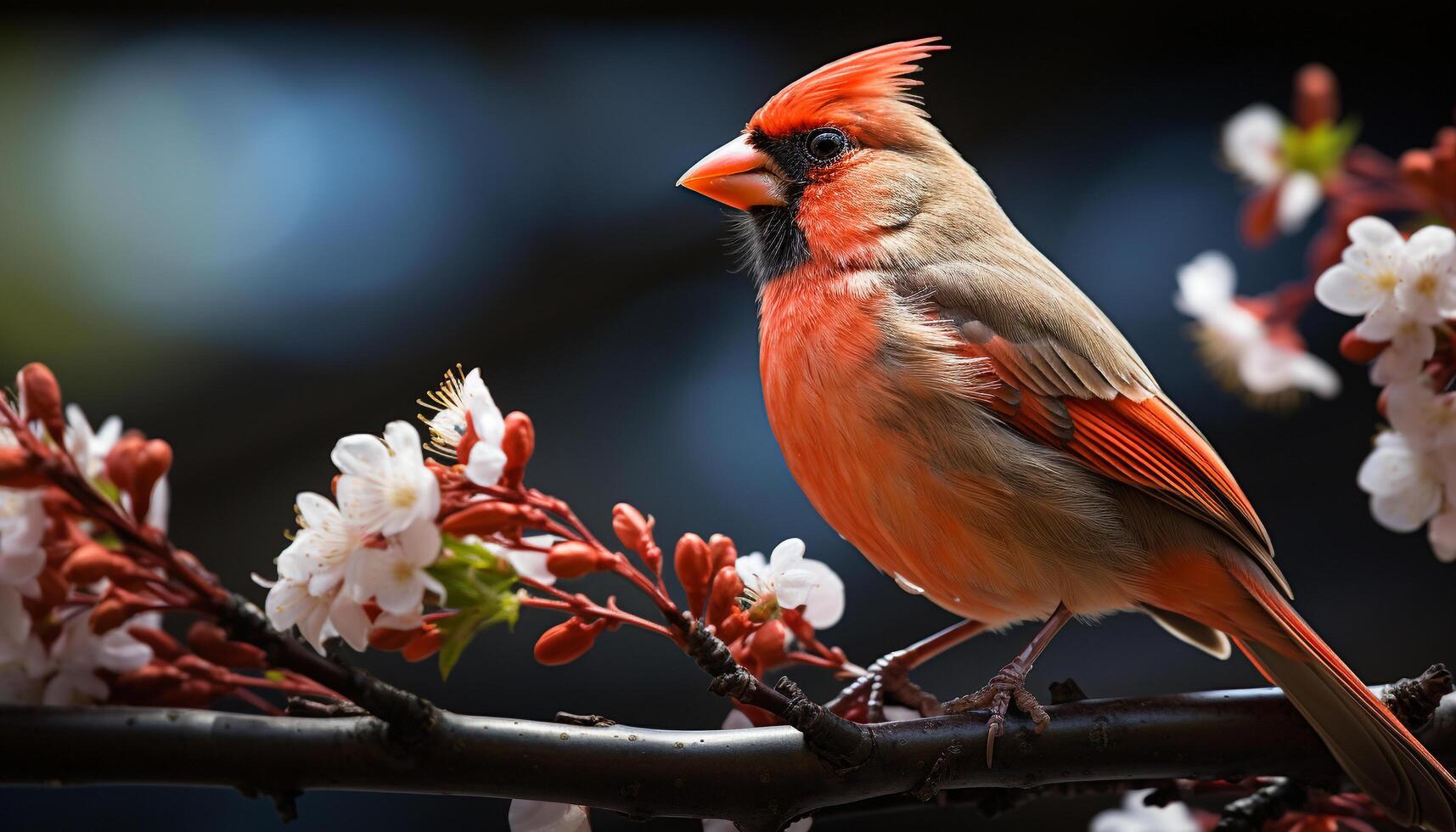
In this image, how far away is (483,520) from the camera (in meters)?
0.77

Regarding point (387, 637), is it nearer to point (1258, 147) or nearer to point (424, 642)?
point (424, 642)

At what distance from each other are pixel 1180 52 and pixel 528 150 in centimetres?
146

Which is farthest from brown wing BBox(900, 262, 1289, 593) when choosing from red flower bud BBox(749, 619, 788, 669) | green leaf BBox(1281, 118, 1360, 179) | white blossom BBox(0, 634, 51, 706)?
white blossom BBox(0, 634, 51, 706)

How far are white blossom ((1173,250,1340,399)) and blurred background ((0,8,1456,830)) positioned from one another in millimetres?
1012

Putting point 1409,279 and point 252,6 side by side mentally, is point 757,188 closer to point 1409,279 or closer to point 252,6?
point 1409,279

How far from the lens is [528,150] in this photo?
253cm

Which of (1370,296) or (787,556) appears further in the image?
(1370,296)

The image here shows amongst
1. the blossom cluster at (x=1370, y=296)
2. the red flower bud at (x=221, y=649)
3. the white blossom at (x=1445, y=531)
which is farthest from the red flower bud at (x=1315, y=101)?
the red flower bud at (x=221, y=649)

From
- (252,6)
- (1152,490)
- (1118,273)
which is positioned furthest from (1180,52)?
(252,6)

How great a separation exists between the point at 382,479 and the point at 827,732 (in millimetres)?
359

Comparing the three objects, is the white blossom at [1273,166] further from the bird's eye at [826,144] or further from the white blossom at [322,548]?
the white blossom at [322,548]

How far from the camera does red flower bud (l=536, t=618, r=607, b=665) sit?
2.64 ft

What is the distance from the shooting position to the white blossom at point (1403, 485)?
1.06m

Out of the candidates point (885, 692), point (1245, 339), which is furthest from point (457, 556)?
point (1245, 339)
